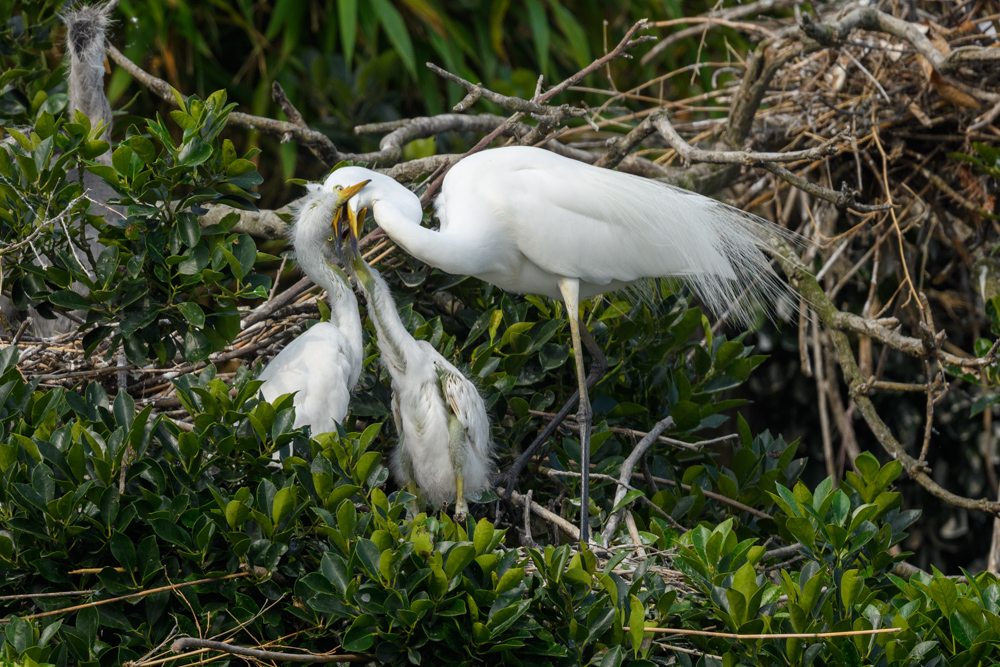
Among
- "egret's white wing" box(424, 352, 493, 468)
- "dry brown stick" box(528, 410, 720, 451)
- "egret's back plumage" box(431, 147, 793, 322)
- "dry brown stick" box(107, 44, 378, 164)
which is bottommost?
"dry brown stick" box(528, 410, 720, 451)

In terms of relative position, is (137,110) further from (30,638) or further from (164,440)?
(30,638)

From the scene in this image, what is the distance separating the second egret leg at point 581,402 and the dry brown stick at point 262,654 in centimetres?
72

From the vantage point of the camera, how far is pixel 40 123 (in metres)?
2.04

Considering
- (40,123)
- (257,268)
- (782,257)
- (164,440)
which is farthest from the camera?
(257,268)

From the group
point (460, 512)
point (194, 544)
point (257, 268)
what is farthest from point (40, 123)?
point (257, 268)

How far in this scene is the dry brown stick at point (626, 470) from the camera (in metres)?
2.06

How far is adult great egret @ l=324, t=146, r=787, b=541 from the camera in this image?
2.28 meters

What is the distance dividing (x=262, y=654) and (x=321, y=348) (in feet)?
2.95

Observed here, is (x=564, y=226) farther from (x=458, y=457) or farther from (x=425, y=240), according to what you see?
(x=458, y=457)

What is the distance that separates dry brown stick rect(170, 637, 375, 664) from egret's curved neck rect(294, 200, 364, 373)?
90cm

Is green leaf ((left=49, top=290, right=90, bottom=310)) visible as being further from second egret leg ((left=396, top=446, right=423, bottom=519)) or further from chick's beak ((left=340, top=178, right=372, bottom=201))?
second egret leg ((left=396, top=446, right=423, bottom=519))

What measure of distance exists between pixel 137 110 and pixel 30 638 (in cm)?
374

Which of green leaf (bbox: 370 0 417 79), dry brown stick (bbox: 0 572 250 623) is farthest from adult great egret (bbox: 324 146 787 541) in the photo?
green leaf (bbox: 370 0 417 79)

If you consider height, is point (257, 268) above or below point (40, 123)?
below
